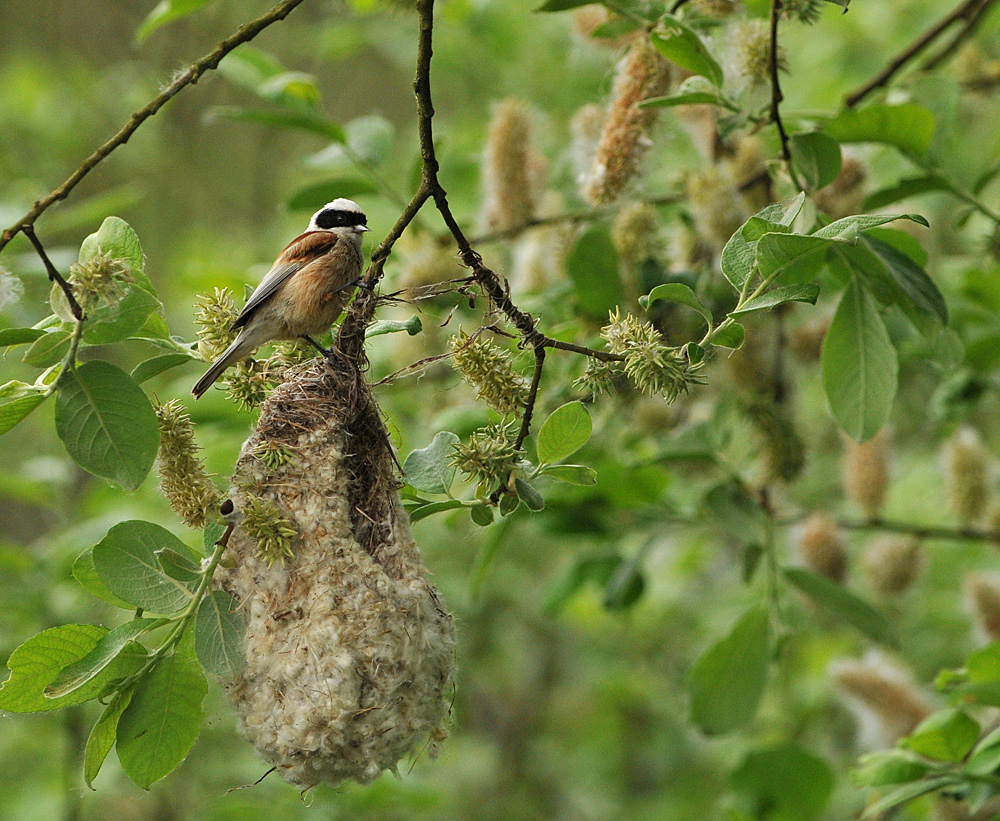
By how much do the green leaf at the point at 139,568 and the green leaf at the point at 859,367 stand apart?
3.70ft

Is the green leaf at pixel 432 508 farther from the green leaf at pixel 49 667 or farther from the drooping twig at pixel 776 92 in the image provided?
the drooping twig at pixel 776 92

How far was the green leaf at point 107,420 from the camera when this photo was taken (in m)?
1.33

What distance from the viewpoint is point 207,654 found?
139cm

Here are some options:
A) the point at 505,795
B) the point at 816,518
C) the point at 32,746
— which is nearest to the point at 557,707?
the point at 505,795

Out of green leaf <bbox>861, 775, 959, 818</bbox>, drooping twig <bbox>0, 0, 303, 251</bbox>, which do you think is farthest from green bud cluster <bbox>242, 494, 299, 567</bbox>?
green leaf <bbox>861, 775, 959, 818</bbox>

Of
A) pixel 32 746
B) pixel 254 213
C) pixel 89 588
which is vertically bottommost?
pixel 32 746

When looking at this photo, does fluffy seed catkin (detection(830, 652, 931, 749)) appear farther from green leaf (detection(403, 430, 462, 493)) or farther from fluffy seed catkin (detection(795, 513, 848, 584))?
green leaf (detection(403, 430, 462, 493))

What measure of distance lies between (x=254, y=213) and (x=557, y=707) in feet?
14.2

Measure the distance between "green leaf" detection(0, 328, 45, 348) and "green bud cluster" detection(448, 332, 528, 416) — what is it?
588mm

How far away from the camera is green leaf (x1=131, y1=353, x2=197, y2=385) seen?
1.54 metres

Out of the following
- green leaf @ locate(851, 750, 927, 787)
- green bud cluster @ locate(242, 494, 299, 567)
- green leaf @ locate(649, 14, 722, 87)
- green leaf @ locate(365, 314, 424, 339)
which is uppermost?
green leaf @ locate(649, 14, 722, 87)

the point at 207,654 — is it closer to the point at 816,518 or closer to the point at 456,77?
the point at 816,518

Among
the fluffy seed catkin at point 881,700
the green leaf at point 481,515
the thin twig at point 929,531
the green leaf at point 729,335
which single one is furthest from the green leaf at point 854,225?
the fluffy seed catkin at point 881,700

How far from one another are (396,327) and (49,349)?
59 centimetres
